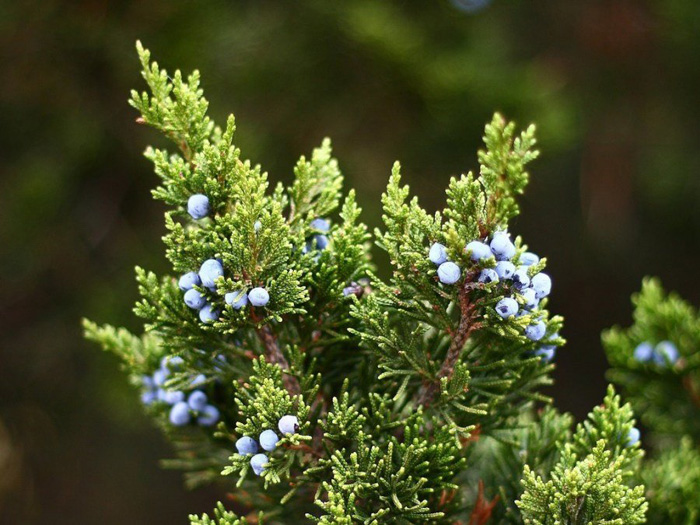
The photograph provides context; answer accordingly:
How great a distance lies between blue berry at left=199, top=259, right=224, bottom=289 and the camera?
80cm

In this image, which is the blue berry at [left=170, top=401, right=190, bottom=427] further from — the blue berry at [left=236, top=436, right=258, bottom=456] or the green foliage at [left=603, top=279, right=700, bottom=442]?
Result: the green foliage at [left=603, top=279, right=700, bottom=442]

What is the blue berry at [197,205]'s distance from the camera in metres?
0.82

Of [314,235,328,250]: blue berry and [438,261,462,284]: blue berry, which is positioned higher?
[314,235,328,250]: blue berry

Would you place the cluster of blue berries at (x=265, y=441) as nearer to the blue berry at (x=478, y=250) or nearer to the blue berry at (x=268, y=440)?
the blue berry at (x=268, y=440)

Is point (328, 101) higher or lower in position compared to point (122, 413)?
higher

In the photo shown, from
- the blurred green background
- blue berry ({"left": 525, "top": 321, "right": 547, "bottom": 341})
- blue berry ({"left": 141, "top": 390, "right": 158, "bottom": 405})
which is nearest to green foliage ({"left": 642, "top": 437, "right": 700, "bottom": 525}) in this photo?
blue berry ({"left": 525, "top": 321, "right": 547, "bottom": 341})

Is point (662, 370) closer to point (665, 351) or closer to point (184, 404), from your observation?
point (665, 351)

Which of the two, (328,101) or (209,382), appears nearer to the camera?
(209,382)

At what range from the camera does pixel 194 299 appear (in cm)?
82

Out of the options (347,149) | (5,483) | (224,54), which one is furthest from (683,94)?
(5,483)

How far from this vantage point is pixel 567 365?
3.45 meters

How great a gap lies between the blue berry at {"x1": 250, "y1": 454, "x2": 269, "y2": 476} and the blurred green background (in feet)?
4.92

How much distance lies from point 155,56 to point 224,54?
0.86 feet

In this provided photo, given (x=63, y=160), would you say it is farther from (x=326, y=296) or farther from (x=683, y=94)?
(x=683, y=94)
